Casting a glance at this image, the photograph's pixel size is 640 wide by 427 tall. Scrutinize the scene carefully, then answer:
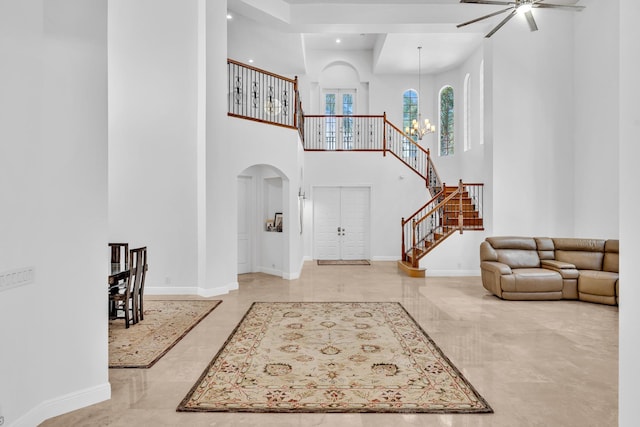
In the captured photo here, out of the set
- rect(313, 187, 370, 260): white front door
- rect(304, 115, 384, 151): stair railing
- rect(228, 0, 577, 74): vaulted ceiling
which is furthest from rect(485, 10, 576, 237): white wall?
rect(313, 187, 370, 260): white front door

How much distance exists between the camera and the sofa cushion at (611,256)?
641 cm

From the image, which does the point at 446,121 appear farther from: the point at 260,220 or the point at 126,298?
the point at 126,298

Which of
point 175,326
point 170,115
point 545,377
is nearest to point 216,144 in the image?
point 170,115

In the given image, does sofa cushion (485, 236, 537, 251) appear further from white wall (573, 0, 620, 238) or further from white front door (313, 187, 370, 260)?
white front door (313, 187, 370, 260)

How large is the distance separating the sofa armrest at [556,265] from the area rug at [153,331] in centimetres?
596

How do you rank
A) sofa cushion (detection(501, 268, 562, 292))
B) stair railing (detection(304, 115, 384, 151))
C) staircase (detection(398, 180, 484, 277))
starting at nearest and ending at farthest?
sofa cushion (detection(501, 268, 562, 292)) < staircase (detection(398, 180, 484, 277)) < stair railing (detection(304, 115, 384, 151))

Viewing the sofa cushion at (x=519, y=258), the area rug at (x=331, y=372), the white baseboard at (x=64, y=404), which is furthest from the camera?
the sofa cushion at (x=519, y=258)

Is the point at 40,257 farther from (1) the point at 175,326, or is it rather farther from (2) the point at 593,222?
(2) the point at 593,222

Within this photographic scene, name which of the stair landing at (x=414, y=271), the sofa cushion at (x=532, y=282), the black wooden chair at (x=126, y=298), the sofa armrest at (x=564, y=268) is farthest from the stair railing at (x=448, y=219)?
the black wooden chair at (x=126, y=298)

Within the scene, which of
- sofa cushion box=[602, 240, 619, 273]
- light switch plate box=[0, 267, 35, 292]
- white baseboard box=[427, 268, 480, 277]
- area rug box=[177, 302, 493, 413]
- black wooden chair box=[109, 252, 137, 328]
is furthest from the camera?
white baseboard box=[427, 268, 480, 277]

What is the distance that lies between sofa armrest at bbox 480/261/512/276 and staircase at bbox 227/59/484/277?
1.72 metres

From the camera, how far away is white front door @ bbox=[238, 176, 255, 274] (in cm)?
864

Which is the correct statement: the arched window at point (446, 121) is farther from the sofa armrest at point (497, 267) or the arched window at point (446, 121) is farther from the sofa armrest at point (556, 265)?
the sofa armrest at point (497, 267)

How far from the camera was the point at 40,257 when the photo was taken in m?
2.59
